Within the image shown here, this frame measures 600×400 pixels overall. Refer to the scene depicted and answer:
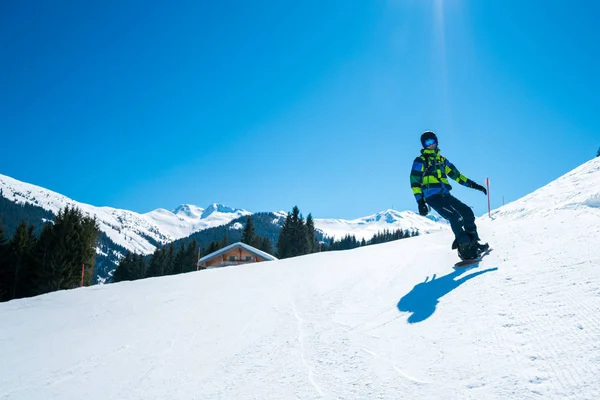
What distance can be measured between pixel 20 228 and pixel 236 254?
24144 mm

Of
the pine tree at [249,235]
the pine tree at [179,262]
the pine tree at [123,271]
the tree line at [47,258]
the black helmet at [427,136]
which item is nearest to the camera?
the black helmet at [427,136]

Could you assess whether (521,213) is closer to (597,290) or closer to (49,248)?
(597,290)

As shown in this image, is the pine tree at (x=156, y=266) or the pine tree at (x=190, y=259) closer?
the pine tree at (x=190, y=259)

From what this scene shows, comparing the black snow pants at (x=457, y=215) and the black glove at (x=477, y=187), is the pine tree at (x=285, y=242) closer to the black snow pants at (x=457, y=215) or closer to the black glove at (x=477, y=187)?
the black glove at (x=477, y=187)

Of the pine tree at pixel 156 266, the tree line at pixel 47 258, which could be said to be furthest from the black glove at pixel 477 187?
the pine tree at pixel 156 266

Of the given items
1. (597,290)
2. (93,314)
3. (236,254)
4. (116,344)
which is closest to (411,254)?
(597,290)

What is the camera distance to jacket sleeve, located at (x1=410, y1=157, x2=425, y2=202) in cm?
652

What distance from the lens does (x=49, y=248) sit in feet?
118

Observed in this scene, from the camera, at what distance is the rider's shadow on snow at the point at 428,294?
3.82 m

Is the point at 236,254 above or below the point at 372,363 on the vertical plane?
above

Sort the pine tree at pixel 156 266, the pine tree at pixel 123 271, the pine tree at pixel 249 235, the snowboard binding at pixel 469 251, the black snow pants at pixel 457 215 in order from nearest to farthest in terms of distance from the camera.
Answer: the snowboard binding at pixel 469 251 < the black snow pants at pixel 457 215 < the pine tree at pixel 123 271 < the pine tree at pixel 249 235 < the pine tree at pixel 156 266

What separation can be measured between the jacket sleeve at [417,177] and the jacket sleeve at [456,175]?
23.9 inches

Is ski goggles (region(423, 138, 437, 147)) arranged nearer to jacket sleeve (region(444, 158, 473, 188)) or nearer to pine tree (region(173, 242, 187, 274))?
jacket sleeve (region(444, 158, 473, 188))

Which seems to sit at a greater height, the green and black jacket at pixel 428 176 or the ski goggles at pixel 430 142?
the ski goggles at pixel 430 142
